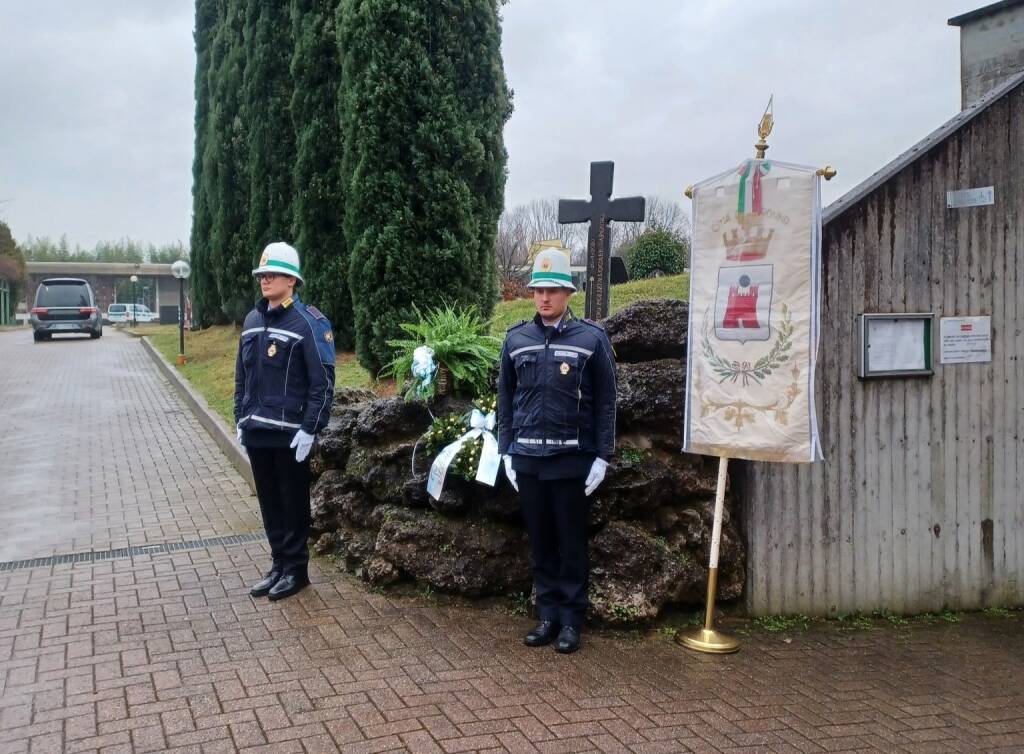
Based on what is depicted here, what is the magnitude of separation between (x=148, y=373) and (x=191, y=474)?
11.2 m

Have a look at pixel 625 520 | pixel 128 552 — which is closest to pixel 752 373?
pixel 625 520

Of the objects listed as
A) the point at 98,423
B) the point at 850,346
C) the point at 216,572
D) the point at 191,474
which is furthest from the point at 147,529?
the point at 98,423

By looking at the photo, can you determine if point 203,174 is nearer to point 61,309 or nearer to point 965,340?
point 61,309

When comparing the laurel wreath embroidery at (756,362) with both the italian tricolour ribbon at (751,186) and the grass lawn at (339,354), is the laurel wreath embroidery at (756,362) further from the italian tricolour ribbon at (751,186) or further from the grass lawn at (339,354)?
the grass lawn at (339,354)

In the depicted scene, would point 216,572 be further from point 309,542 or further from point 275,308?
point 275,308

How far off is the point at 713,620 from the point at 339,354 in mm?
11502

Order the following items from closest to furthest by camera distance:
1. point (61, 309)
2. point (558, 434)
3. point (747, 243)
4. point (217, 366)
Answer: point (558, 434), point (747, 243), point (217, 366), point (61, 309)

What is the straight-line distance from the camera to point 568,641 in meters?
4.82

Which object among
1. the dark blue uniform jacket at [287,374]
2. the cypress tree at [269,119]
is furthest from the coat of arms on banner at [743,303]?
the cypress tree at [269,119]

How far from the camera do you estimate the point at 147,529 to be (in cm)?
751

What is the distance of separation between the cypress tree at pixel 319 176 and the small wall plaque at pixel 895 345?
1076cm

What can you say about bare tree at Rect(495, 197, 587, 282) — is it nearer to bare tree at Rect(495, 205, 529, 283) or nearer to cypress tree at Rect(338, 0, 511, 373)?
bare tree at Rect(495, 205, 529, 283)

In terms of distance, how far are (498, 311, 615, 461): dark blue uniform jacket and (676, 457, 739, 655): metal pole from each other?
2.24 ft

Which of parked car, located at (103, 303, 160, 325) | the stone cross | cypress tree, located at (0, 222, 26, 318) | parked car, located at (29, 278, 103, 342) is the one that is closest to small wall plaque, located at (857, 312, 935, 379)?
the stone cross
